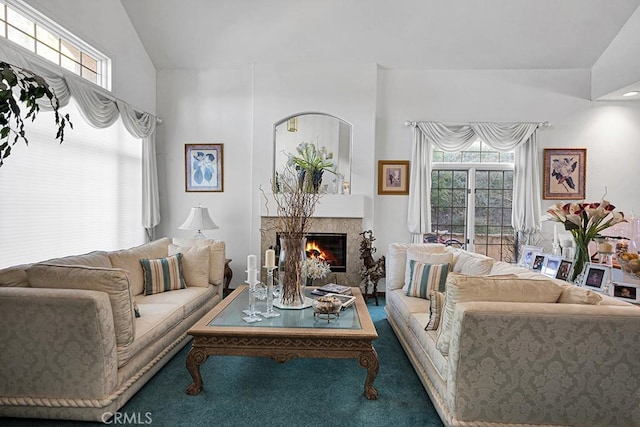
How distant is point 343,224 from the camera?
17.1 feet

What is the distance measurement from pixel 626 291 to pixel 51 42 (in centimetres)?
508

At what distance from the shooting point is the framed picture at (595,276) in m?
2.49

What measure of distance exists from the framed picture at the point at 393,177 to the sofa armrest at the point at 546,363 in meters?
3.46

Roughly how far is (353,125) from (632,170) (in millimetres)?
3849

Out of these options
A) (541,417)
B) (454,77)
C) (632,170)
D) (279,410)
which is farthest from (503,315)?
(632,170)

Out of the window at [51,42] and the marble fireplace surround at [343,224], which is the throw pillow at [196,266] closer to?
the marble fireplace surround at [343,224]

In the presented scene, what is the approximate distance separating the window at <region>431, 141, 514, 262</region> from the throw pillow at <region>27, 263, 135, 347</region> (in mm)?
4217

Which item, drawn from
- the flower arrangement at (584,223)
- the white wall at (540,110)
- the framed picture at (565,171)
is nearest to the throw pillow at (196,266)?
the white wall at (540,110)

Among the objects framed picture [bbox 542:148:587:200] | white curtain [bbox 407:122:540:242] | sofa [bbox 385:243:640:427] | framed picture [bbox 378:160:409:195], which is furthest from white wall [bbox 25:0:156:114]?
framed picture [bbox 542:148:587:200]

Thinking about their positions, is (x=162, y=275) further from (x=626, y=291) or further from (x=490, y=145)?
(x=490, y=145)

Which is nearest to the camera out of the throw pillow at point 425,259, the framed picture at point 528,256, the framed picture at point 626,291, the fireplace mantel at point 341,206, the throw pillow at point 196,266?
the framed picture at point 626,291

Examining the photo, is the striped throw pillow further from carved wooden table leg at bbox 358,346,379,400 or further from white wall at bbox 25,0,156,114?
white wall at bbox 25,0,156,114
